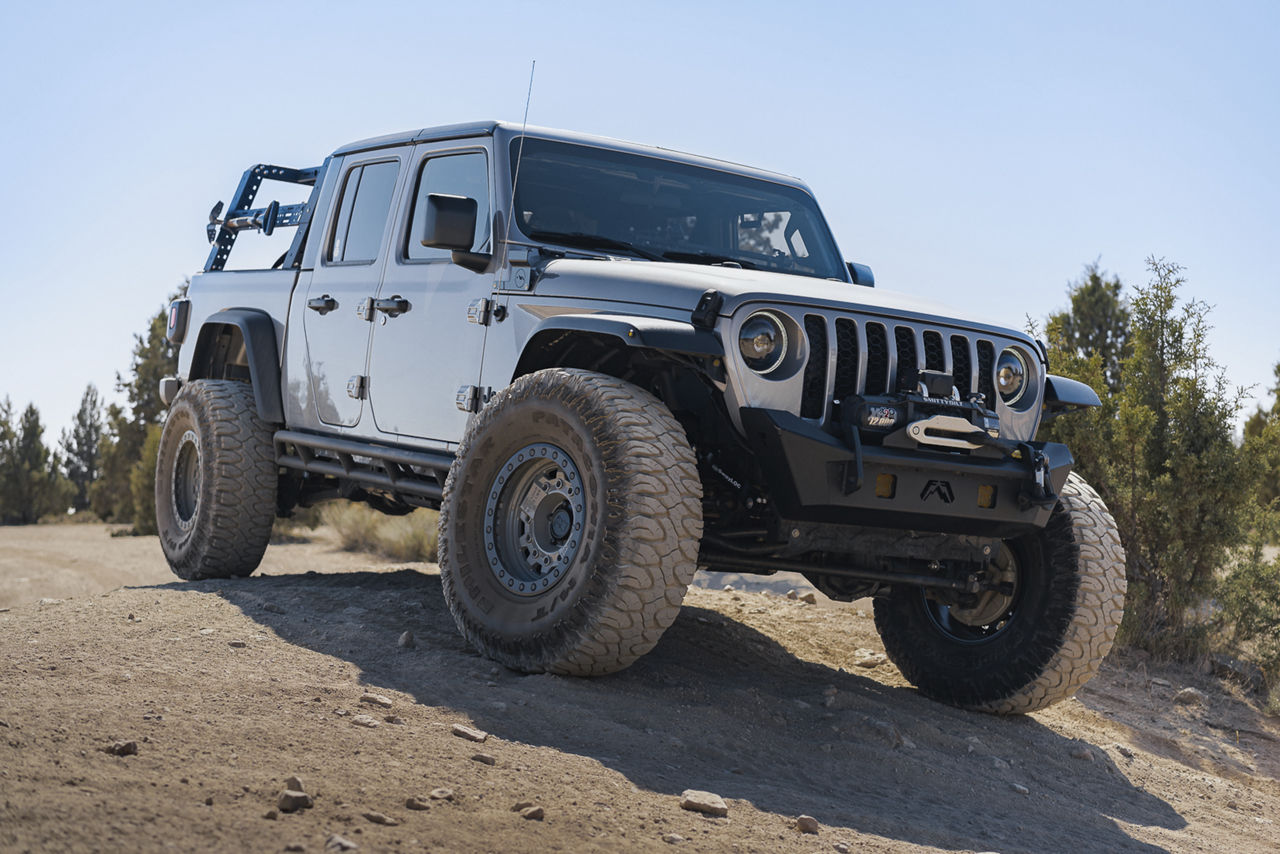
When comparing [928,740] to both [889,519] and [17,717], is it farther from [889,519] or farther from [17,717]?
[17,717]

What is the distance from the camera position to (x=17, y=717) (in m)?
3.77

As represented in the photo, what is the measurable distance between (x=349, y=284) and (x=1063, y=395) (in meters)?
3.68

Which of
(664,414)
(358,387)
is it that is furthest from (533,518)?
(358,387)

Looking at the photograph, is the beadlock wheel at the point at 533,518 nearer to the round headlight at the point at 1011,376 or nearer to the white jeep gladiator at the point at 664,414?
the white jeep gladiator at the point at 664,414

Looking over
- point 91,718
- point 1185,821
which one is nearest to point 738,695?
point 1185,821

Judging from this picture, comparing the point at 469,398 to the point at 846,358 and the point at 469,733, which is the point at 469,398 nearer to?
the point at 846,358

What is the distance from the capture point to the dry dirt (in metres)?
3.19

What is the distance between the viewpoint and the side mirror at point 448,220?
5.38 meters

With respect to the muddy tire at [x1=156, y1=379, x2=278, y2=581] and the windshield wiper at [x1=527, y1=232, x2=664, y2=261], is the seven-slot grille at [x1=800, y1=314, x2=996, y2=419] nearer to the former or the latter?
the windshield wiper at [x1=527, y1=232, x2=664, y2=261]

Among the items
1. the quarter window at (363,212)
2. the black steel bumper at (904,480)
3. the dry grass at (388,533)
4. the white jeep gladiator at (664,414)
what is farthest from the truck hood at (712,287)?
the dry grass at (388,533)

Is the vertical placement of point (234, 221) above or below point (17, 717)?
above

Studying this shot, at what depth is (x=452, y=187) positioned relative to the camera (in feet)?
20.5

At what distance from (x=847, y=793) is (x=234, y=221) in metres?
6.45

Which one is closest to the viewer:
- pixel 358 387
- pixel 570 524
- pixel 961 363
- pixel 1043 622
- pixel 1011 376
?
pixel 570 524
